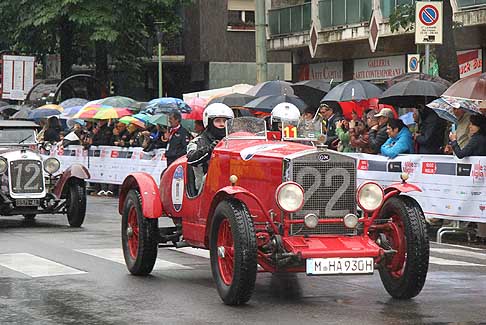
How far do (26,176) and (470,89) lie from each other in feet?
23.4

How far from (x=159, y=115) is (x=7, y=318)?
56.0 feet

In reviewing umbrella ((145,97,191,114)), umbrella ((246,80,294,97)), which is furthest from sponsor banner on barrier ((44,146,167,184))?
umbrella ((246,80,294,97))

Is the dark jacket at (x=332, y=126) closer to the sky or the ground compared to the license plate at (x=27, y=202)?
closer to the sky

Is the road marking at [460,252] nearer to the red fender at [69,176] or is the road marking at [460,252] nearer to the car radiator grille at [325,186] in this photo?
the car radiator grille at [325,186]

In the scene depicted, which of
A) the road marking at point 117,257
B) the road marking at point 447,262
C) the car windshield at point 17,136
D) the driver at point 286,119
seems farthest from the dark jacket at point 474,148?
the car windshield at point 17,136

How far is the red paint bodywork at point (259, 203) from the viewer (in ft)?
32.9

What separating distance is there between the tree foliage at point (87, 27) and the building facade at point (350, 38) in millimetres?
4806

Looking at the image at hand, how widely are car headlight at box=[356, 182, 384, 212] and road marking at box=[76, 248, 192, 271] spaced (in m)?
3.11

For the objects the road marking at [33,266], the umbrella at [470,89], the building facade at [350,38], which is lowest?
the road marking at [33,266]

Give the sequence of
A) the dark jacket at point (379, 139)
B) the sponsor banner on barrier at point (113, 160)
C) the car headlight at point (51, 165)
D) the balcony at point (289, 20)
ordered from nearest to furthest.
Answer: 1. the dark jacket at point (379, 139)
2. the car headlight at point (51, 165)
3. the sponsor banner on barrier at point (113, 160)
4. the balcony at point (289, 20)

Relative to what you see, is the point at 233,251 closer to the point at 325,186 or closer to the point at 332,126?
the point at 325,186

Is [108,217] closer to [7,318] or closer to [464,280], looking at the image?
[464,280]

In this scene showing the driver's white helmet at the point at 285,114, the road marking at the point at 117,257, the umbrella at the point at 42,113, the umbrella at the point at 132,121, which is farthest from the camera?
the umbrella at the point at 42,113

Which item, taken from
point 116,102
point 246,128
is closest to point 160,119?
point 116,102
